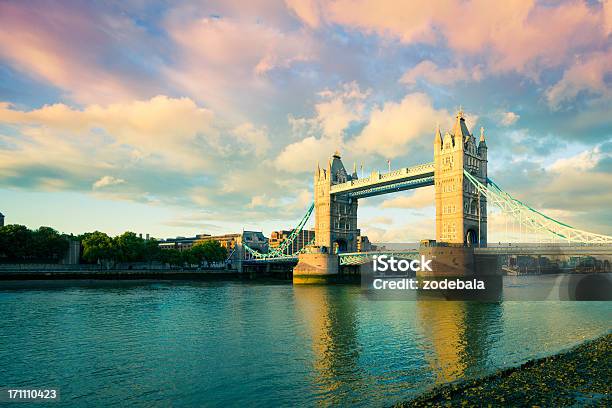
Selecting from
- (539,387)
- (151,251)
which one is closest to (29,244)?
(151,251)

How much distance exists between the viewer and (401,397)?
13.9 meters

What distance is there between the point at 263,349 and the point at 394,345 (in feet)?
19.7

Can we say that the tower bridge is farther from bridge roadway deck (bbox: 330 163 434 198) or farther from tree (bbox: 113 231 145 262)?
tree (bbox: 113 231 145 262)

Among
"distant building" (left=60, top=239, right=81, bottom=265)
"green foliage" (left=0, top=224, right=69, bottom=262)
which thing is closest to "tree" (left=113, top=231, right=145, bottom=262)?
"distant building" (left=60, top=239, right=81, bottom=265)

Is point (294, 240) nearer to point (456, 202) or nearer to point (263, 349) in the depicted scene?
point (456, 202)

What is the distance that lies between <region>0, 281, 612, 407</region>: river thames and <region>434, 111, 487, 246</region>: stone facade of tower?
1238 inches

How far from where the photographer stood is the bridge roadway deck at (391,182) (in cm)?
7444

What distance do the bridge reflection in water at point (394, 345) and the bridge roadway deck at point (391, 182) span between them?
126 ft

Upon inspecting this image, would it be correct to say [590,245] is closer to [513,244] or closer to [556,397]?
[513,244]

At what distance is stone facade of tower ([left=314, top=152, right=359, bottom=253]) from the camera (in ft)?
305

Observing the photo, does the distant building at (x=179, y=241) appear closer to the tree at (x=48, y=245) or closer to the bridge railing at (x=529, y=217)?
the tree at (x=48, y=245)

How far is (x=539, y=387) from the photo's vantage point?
1338 centimetres

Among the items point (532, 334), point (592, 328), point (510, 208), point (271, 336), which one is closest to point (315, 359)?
point (271, 336)

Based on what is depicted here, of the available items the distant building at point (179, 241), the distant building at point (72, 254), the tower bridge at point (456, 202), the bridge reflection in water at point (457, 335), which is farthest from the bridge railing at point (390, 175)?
the distant building at point (179, 241)
